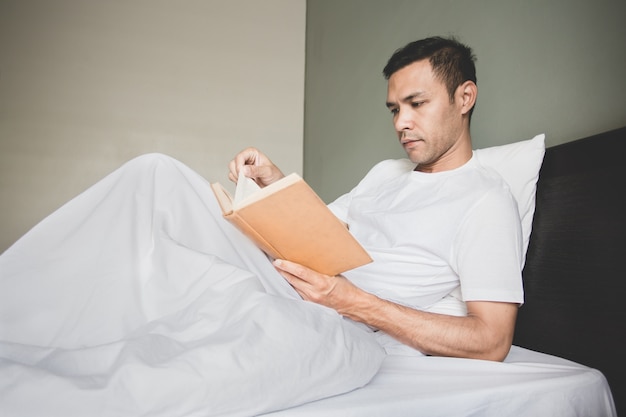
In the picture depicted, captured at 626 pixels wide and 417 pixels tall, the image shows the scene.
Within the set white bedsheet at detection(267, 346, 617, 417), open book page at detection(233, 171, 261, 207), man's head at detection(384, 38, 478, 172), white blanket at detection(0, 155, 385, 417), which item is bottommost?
white bedsheet at detection(267, 346, 617, 417)

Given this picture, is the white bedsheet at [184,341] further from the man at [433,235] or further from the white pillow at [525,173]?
the white pillow at [525,173]

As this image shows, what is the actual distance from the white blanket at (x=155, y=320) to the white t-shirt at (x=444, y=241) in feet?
0.91

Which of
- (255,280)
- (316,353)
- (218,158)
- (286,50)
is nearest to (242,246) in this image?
(255,280)

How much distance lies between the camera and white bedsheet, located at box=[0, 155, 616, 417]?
0.46 metres

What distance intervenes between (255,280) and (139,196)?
0.32m

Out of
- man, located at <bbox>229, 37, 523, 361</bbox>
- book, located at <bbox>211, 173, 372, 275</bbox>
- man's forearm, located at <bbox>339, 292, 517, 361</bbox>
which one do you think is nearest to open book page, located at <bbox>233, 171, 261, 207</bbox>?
book, located at <bbox>211, 173, 372, 275</bbox>

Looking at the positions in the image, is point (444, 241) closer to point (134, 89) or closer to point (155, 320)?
point (155, 320)

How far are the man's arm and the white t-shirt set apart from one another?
0.13 ft

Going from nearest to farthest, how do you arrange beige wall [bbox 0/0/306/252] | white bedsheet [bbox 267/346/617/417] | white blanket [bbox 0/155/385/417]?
white blanket [bbox 0/155/385/417]
white bedsheet [bbox 267/346/617/417]
beige wall [bbox 0/0/306/252]

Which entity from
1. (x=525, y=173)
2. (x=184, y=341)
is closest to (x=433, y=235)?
(x=525, y=173)

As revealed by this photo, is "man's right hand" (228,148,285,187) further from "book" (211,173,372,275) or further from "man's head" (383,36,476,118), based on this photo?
"man's head" (383,36,476,118)

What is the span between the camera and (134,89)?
2684 mm

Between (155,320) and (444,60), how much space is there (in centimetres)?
90

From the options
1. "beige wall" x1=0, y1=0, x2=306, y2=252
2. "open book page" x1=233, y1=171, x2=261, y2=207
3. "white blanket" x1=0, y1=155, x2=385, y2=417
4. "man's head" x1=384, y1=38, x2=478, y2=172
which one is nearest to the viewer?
"white blanket" x1=0, y1=155, x2=385, y2=417
